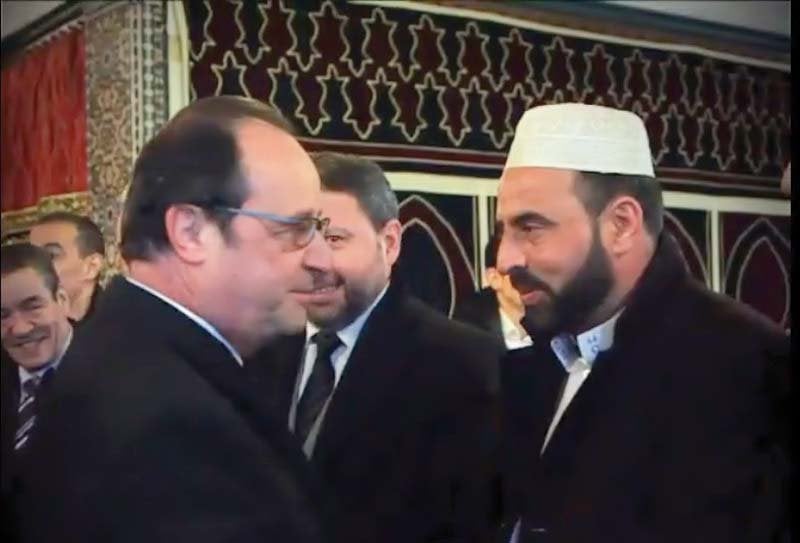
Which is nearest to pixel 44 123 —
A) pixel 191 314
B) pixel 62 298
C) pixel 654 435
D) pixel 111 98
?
pixel 111 98

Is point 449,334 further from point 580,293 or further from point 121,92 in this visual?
point 121,92

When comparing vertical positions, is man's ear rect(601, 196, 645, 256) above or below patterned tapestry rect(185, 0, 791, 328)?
below

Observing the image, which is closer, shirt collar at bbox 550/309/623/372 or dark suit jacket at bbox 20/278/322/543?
Result: dark suit jacket at bbox 20/278/322/543

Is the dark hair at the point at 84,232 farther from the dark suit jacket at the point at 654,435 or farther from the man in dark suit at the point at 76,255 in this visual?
the dark suit jacket at the point at 654,435

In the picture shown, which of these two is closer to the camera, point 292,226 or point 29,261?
point 292,226

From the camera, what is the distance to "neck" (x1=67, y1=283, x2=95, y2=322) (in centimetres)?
138

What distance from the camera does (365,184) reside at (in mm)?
1397

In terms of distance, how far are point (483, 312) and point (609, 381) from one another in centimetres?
18

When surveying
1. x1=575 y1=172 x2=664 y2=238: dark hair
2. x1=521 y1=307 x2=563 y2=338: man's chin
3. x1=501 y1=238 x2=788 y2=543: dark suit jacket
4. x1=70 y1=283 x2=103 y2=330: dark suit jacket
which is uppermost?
x1=575 y1=172 x2=664 y2=238: dark hair

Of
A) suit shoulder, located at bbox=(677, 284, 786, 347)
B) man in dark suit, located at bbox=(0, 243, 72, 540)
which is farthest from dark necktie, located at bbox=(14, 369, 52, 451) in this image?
suit shoulder, located at bbox=(677, 284, 786, 347)

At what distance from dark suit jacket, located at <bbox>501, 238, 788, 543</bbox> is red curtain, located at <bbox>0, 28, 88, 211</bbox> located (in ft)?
2.05

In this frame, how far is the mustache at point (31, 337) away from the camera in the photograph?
4.68 feet

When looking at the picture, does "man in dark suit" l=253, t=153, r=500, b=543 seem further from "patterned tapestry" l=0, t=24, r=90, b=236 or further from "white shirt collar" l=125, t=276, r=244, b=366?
"patterned tapestry" l=0, t=24, r=90, b=236

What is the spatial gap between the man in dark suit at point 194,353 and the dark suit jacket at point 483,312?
0.64ft
